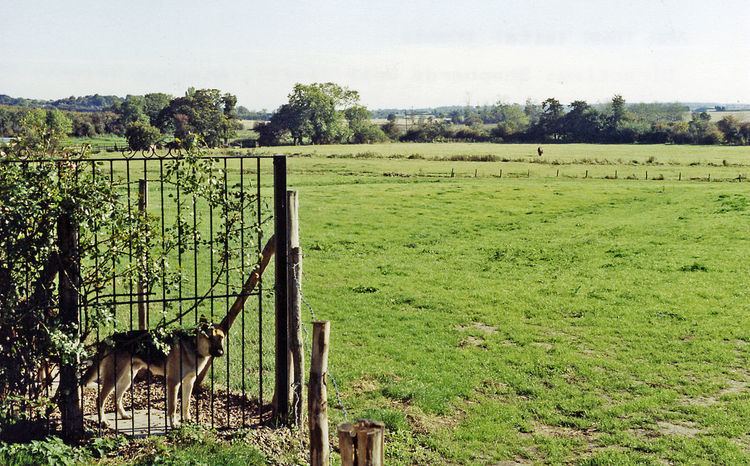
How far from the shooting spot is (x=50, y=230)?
9211 mm

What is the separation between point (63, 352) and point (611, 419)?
7.61 meters

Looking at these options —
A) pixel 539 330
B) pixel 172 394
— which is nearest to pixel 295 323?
pixel 172 394

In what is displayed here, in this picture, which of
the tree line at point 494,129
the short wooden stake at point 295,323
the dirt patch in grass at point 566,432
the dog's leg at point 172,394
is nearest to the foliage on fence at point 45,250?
the dog's leg at point 172,394

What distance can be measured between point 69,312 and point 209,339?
1685 millimetres

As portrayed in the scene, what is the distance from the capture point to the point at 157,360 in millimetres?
9953

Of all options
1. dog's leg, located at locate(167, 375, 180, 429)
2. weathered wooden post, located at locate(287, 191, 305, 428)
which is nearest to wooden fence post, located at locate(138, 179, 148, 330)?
dog's leg, located at locate(167, 375, 180, 429)

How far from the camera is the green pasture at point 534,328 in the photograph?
11.1 meters

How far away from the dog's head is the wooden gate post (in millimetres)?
1453

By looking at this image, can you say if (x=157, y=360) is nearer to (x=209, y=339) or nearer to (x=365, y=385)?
(x=209, y=339)

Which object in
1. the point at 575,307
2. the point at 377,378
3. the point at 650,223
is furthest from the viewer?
the point at 650,223

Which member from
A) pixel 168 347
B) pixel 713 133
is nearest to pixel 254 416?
pixel 168 347

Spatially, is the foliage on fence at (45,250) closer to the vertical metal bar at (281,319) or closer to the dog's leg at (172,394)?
the dog's leg at (172,394)

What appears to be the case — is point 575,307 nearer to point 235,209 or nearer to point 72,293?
point 235,209

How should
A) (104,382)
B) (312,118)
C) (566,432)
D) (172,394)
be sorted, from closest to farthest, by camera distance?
1. (104,382)
2. (172,394)
3. (566,432)
4. (312,118)
